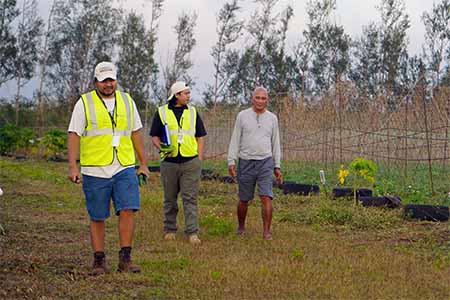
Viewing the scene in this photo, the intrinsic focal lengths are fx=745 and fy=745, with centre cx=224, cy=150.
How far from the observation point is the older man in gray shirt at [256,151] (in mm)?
8531

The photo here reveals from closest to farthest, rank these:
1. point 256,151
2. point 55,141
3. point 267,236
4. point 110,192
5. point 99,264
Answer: point 99,264, point 110,192, point 267,236, point 256,151, point 55,141

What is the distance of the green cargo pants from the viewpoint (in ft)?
26.9

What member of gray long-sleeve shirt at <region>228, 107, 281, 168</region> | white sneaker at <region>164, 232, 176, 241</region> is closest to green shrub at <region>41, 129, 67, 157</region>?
gray long-sleeve shirt at <region>228, 107, 281, 168</region>

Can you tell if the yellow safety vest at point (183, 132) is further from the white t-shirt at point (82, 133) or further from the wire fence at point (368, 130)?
the wire fence at point (368, 130)

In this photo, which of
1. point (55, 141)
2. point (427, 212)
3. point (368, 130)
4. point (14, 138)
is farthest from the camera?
point (14, 138)

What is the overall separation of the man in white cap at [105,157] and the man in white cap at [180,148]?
71.6 inches

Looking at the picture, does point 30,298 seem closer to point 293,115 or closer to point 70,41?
point 293,115

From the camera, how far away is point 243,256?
7.06 metres

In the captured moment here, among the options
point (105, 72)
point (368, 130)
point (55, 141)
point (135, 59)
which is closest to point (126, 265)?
point (105, 72)

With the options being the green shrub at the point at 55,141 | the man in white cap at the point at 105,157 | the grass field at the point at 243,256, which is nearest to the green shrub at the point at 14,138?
the green shrub at the point at 55,141

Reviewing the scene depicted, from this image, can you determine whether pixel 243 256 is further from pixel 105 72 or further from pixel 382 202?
pixel 382 202

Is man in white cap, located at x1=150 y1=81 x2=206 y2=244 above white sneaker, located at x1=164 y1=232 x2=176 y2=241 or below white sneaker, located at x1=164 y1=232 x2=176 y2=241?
above

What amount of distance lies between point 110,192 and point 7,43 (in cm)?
3594

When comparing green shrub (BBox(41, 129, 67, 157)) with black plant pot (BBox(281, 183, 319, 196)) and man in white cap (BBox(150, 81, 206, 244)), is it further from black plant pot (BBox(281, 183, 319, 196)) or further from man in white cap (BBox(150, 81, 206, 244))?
man in white cap (BBox(150, 81, 206, 244))
